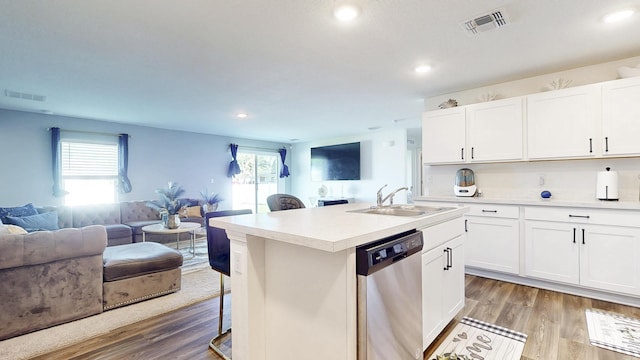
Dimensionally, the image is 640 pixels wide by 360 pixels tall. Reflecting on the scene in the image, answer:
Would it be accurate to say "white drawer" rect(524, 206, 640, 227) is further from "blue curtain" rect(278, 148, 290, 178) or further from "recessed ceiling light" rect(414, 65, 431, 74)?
"blue curtain" rect(278, 148, 290, 178)

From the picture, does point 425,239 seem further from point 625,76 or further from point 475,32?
point 625,76

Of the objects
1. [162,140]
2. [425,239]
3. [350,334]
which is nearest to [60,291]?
[350,334]

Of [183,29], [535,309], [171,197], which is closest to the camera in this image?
[183,29]

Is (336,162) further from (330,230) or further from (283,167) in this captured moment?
(330,230)

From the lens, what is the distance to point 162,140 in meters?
6.26

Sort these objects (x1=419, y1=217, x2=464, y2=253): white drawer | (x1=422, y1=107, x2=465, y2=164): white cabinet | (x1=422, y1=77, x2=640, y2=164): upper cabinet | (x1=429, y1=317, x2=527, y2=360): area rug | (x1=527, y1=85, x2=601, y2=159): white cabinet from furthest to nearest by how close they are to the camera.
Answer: (x1=422, y1=107, x2=465, y2=164): white cabinet, (x1=527, y1=85, x2=601, y2=159): white cabinet, (x1=422, y1=77, x2=640, y2=164): upper cabinet, (x1=429, y1=317, x2=527, y2=360): area rug, (x1=419, y1=217, x2=464, y2=253): white drawer

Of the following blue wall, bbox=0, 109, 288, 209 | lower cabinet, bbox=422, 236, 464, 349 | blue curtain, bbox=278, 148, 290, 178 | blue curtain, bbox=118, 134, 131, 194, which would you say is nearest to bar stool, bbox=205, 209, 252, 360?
lower cabinet, bbox=422, 236, 464, 349

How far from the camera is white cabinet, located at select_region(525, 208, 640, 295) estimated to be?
2578 millimetres

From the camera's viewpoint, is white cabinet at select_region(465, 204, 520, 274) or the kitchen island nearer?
the kitchen island

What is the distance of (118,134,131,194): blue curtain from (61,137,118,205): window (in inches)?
4.4

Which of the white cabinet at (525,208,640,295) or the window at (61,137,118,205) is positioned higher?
the window at (61,137,118,205)

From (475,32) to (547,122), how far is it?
59.6 inches

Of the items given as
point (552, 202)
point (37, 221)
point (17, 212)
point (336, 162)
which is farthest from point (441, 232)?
point (336, 162)

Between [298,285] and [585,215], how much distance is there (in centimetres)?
292
